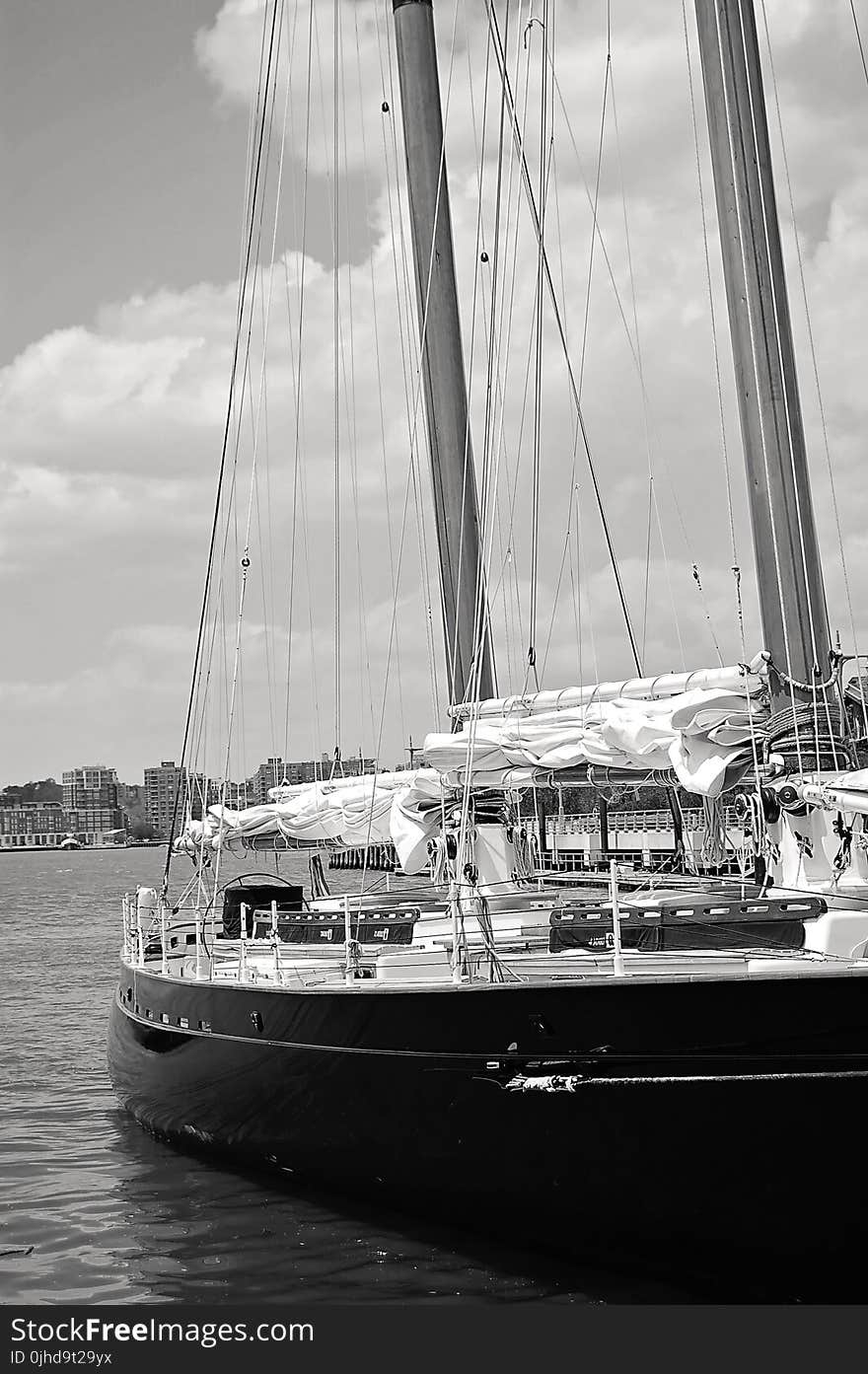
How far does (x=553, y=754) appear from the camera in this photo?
1434 centimetres

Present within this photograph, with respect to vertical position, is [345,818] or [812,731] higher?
[345,818]

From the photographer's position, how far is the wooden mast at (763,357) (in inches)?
494

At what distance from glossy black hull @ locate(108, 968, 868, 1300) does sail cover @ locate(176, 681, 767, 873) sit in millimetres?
2350

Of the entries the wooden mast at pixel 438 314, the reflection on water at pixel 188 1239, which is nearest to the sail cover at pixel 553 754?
the wooden mast at pixel 438 314

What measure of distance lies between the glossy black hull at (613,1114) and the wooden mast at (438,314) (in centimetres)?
788

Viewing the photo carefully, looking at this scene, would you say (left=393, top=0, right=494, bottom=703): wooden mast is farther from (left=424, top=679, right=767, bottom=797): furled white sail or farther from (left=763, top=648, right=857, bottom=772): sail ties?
(left=763, top=648, right=857, bottom=772): sail ties

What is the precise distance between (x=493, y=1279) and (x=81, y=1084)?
11988 mm

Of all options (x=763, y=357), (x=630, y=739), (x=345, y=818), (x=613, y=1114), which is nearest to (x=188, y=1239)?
(x=613, y=1114)

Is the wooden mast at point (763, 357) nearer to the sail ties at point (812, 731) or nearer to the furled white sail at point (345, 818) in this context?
the sail ties at point (812, 731)

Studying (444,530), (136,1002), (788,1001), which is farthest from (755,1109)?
(444,530)

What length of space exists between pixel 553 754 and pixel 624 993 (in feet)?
16.0

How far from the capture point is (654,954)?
34.0 feet

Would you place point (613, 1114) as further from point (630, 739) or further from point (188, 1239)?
point (188, 1239)

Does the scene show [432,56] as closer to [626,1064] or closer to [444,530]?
[444,530]
